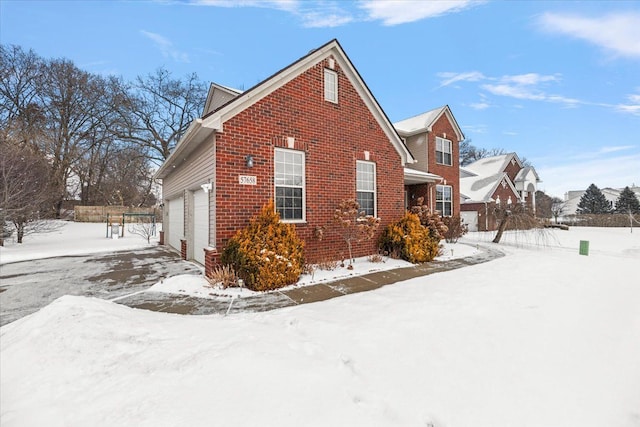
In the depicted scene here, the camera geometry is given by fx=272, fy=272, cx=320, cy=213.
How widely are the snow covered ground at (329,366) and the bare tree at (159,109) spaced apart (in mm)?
26960

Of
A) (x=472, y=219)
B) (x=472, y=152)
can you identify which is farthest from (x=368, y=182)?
(x=472, y=152)

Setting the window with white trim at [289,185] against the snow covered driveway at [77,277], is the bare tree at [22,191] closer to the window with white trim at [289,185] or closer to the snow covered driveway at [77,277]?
the snow covered driveway at [77,277]

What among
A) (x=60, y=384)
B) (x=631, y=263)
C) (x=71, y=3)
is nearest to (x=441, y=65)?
(x=631, y=263)

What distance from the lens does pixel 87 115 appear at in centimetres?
2567

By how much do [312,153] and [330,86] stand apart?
7.93 ft

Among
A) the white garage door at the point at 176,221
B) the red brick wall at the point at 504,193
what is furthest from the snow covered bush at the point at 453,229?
the white garage door at the point at 176,221

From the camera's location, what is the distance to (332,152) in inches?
330

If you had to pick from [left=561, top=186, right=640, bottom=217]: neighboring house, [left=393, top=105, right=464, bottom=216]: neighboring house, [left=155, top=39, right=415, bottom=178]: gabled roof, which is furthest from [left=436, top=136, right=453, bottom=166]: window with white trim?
[left=561, top=186, right=640, bottom=217]: neighboring house

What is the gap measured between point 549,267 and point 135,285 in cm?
1119

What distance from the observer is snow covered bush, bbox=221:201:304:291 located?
19.0 feet

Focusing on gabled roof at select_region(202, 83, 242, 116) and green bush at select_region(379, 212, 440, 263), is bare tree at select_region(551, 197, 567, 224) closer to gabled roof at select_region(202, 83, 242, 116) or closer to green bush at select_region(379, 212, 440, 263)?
green bush at select_region(379, 212, 440, 263)

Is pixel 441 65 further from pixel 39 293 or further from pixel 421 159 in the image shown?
pixel 39 293

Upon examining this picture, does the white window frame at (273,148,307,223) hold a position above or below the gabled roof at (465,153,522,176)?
below

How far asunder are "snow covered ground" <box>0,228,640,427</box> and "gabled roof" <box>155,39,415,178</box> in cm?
438
